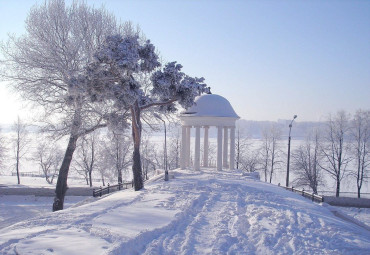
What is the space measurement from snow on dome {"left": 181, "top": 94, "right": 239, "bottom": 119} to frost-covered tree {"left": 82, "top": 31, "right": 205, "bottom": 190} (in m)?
5.69

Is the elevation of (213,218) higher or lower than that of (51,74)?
lower

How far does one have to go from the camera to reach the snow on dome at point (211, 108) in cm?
2167

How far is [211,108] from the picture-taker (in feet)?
71.9

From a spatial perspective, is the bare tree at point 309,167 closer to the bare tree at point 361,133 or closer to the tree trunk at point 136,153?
the bare tree at point 361,133

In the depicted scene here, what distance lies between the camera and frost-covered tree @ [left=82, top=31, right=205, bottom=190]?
44.4 feet

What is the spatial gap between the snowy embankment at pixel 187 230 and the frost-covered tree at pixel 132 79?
16.4ft

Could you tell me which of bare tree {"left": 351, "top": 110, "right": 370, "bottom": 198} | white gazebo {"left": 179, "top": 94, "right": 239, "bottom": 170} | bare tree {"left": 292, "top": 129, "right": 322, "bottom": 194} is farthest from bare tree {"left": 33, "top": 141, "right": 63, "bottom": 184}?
bare tree {"left": 351, "top": 110, "right": 370, "bottom": 198}

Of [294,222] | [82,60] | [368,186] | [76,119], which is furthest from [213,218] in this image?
[368,186]

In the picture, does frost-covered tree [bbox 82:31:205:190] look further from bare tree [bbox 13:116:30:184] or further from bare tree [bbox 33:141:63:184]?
bare tree [bbox 33:141:63:184]

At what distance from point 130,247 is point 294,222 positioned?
5.22 m

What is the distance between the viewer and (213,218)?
9.30 metres

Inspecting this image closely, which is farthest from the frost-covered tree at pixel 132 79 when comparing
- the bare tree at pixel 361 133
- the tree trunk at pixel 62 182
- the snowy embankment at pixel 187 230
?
the bare tree at pixel 361 133

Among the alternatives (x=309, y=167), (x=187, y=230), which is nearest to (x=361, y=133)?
(x=309, y=167)

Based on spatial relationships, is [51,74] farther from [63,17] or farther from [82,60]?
[63,17]
